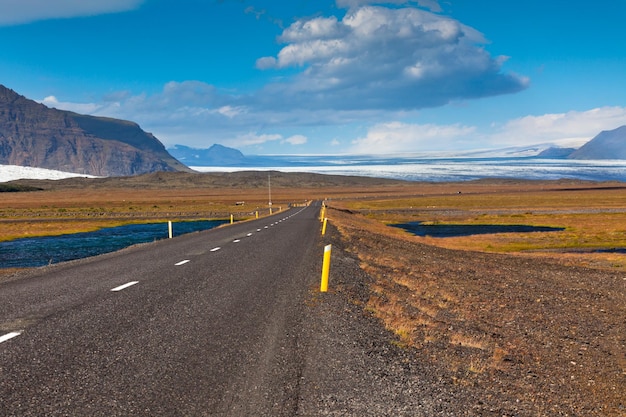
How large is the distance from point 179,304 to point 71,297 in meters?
2.80

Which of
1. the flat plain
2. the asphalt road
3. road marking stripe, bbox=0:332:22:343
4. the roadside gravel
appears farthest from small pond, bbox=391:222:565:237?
road marking stripe, bbox=0:332:22:343

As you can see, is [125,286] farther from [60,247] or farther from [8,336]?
[60,247]

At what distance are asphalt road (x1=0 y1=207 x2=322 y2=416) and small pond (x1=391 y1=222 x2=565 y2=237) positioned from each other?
39.6m

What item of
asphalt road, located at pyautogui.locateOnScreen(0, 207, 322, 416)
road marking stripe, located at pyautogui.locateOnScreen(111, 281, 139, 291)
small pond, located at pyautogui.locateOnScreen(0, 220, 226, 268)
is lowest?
small pond, located at pyautogui.locateOnScreen(0, 220, 226, 268)

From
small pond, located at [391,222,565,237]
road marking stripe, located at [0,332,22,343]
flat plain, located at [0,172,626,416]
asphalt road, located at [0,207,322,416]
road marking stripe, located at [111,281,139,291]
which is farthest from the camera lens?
small pond, located at [391,222,565,237]

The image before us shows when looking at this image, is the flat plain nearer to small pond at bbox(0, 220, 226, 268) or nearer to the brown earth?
the brown earth

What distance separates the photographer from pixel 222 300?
492 inches

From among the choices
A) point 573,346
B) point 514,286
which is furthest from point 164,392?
point 514,286

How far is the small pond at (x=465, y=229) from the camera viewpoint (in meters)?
53.8

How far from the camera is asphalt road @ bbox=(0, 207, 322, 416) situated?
6.35m

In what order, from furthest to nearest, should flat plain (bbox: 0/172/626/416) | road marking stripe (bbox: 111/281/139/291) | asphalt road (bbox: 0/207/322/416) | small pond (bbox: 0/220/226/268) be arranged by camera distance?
small pond (bbox: 0/220/226/268), road marking stripe (bbox: 111/281/139/291), flat plain (bbox: 0/172/626/416), asphalt road (bbox: 0/207/322/416)

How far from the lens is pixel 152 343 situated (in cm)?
868

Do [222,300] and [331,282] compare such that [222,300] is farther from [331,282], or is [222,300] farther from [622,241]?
[622,241]

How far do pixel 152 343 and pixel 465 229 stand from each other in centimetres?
5314
